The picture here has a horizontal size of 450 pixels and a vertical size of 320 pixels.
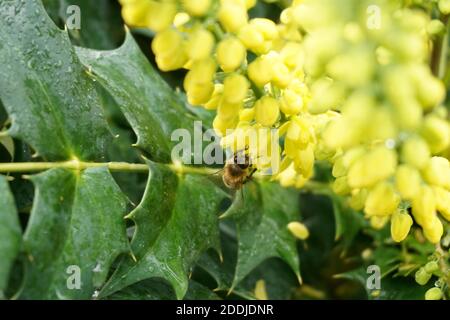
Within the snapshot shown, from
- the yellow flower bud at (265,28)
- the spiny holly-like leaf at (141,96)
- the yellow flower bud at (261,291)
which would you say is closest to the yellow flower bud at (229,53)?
the yellow flower bud at (265,28)

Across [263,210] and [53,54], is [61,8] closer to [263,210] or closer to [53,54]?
[53,54]

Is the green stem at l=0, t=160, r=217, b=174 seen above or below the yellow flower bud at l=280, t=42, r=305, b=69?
below

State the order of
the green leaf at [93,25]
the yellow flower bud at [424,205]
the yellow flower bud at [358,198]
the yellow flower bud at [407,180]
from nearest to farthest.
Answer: the yellow flower bud at [407,180] < the yellow flower bud at [424,205] < the yellow flower bud at [358,198] < the green leaf at [93,25]

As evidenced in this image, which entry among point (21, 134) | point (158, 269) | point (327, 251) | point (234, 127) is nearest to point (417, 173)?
point (234, 127)

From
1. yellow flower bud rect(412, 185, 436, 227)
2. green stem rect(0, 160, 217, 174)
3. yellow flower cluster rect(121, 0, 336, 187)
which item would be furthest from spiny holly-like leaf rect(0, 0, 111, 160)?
yellow flower bud rect(412, 185, 436, 227)

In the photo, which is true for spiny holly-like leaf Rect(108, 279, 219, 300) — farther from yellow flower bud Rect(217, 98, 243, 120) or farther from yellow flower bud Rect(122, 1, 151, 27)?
yellow flower bud Rect(122, 1, 151, 27)

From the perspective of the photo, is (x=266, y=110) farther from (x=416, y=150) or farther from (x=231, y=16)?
(x=416, y=150)

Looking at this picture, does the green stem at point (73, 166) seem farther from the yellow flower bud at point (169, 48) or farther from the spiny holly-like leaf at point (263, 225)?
the yellow flower bud at point (169, 48)
